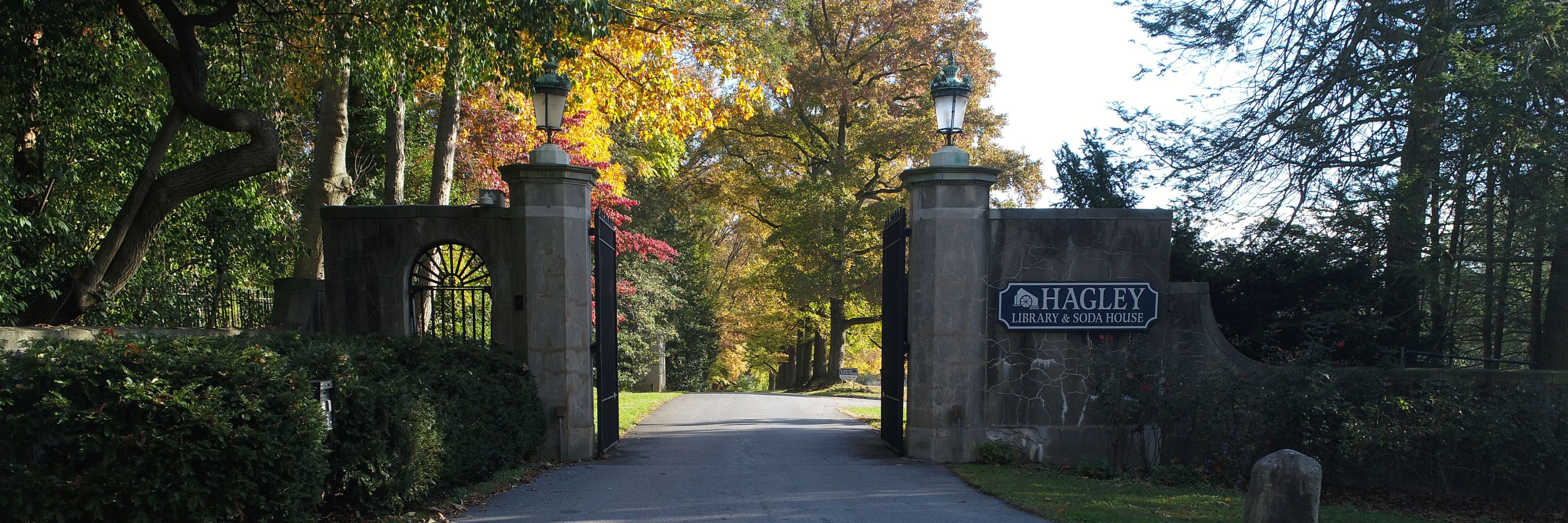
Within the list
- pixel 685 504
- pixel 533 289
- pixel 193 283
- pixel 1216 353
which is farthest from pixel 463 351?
pixel 1216 353

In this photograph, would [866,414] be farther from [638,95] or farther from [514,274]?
[514,274]

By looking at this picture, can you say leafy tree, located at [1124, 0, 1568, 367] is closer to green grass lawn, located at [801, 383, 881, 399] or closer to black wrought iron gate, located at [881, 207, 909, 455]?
black wrought iron gate, located at [881, 207, 909, 455]

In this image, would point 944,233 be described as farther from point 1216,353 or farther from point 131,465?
point 131,465

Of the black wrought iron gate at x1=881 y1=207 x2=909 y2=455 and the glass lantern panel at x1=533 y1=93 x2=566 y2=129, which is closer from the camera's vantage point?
the glass lantern panel at x1=533 y1=93 x2=566 y2=129

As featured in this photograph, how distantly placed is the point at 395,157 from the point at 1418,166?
13.7 metres

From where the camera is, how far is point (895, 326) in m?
10.8

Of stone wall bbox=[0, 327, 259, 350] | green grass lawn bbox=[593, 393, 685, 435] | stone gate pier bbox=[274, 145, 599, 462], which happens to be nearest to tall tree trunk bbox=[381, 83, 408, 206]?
stone gate pier bbox=[274, 145, 599, 462]

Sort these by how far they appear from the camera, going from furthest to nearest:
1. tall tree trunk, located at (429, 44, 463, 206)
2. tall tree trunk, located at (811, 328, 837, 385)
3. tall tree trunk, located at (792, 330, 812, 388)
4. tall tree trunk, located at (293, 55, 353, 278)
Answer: tall tree trunk, located at (792, 330, 812, 388) → tall tree trunk, located at (811, 328, 837, 385) → tall tree trunk, located at (429, 44, 463, 206) → tall tree trunk, located at (293, 55, 353, 278)

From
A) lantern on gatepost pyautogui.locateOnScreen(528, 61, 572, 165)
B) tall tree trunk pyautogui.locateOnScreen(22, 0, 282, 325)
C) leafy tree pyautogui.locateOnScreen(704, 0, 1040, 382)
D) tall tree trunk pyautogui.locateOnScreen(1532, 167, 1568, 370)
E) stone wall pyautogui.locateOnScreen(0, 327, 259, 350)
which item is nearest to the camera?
stone wall pyautogui.locateOnScreen(0, 327, 259, 350)

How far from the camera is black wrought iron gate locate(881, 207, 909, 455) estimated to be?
10.4 metres

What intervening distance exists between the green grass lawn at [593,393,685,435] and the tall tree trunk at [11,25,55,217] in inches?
233

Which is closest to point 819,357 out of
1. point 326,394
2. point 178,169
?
point 178,169

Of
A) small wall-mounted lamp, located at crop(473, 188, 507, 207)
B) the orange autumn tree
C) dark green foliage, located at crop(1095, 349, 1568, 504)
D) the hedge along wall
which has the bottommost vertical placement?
dark green foliage, located at crop(1095, 349, 1568, 504)

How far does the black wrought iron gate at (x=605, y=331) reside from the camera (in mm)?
10297
